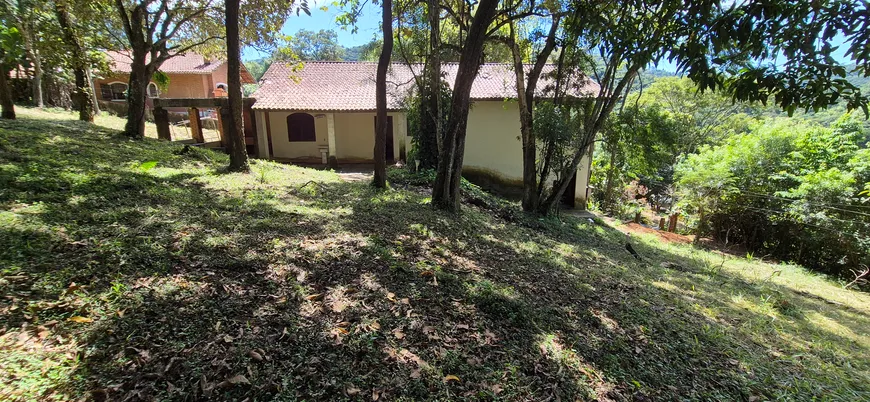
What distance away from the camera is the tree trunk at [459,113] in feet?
19.1

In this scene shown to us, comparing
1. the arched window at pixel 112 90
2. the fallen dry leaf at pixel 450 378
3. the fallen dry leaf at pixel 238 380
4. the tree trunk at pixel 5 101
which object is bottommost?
the fallen dry leaf at pixel 450 378

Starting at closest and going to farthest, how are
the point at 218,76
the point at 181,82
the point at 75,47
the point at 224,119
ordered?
1. the point at 75,47
2. the point at 224,119
3. the point at 181,82
4. the point at 218,76

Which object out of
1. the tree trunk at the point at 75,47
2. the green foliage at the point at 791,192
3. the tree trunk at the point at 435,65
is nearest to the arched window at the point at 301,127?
the tree trunk at the point at 75,47

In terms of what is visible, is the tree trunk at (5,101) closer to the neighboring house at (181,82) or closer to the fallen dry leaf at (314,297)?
the fallen dry leaf at (314,297)

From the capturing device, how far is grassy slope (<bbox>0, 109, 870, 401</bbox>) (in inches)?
89.9

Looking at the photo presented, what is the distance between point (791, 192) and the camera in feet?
37.7

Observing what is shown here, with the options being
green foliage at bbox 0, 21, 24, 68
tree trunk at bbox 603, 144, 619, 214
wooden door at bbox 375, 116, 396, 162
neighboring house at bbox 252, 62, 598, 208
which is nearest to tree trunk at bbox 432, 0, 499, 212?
neighboring house at bbox 252, 62, 598, 208

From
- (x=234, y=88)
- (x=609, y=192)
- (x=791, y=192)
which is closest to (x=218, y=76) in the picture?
(x=234, y=88)

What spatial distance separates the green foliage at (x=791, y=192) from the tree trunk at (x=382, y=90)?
11.4 m

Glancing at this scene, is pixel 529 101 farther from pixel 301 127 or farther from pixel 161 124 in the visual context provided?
pixel 161 124

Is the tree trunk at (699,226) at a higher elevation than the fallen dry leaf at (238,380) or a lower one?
lower

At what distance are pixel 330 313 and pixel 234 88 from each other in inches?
217

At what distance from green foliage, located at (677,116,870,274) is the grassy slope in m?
6.59

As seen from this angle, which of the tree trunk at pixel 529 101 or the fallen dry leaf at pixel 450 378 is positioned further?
the tree trunk at pixel 529 101
